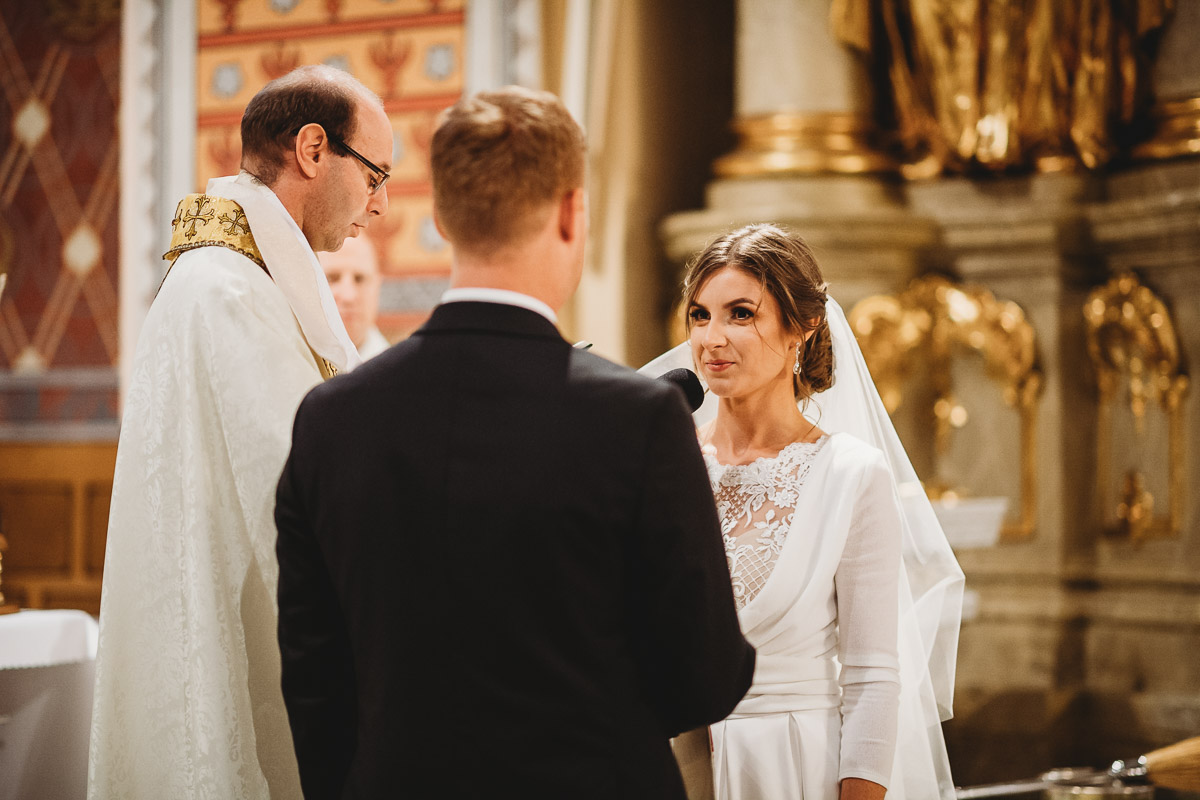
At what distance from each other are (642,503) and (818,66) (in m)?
4.30

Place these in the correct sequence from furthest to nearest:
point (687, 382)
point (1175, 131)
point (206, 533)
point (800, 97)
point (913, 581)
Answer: point (800, 97)
point (1175, 131)
point (913, 581)
point (206, 533)
point (687, 382)

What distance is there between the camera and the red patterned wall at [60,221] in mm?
6078

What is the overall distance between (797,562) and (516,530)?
728 mm

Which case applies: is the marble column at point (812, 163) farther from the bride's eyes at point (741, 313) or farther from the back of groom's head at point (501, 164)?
the back of groom's head at point (501, 164)

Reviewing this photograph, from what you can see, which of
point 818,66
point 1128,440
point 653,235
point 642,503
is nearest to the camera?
point 642,503

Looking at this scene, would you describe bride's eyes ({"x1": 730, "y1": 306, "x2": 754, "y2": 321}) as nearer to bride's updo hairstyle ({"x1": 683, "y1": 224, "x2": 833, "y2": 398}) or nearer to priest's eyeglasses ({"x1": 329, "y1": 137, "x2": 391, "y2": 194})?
bride's updo hairstyle ({"x1": 683, "y1": 224, "x2": 833, "y2": 398})

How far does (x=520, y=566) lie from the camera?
1.36m

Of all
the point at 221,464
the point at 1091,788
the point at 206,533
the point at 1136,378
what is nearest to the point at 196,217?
the point at 221,464

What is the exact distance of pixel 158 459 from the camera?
6.92 ft

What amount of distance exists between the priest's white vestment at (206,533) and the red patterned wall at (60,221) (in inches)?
166

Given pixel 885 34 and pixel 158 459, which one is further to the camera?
pixel 885 34

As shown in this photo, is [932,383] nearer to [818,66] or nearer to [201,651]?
[818,66]

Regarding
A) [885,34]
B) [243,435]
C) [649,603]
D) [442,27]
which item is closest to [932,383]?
[885,34]

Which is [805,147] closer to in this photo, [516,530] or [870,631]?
[870,631]
